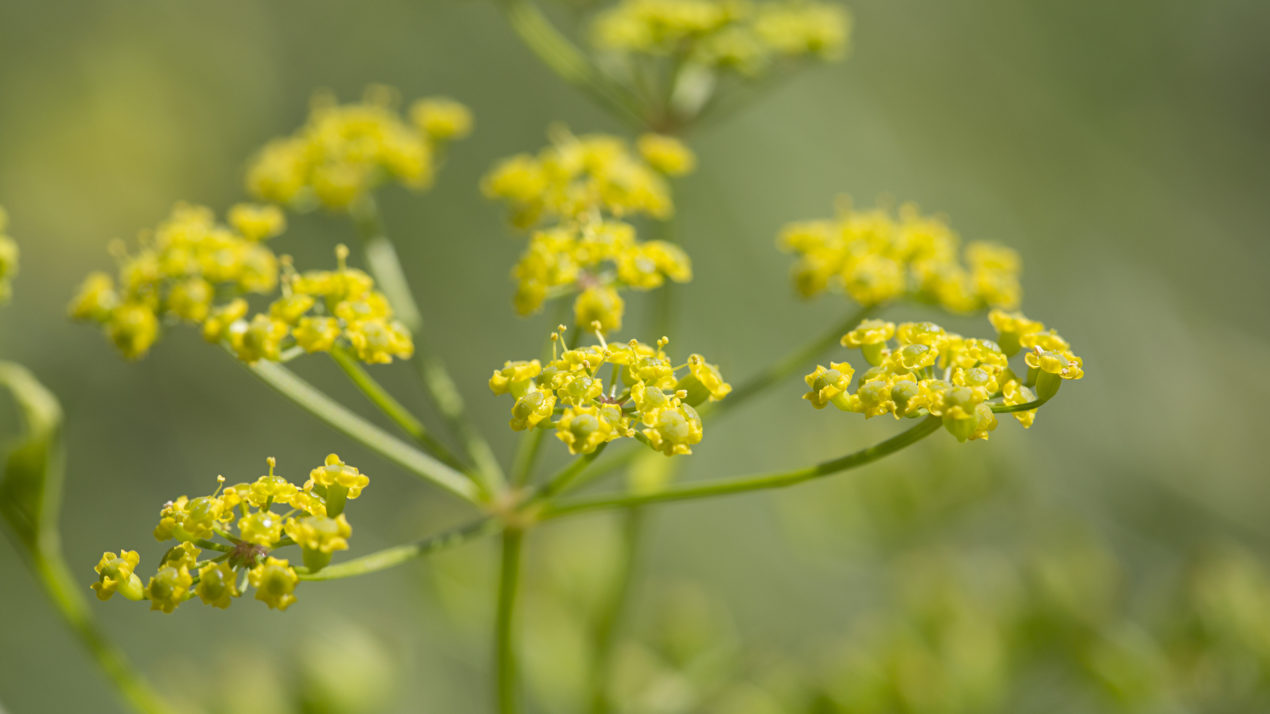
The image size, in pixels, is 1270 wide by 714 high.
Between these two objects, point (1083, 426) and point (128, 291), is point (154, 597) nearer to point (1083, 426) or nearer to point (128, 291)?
point (128, 291)

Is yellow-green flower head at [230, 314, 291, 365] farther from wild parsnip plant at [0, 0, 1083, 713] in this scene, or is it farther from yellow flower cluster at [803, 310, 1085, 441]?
yellow flower cluster at [803, 310, 1085, 441]

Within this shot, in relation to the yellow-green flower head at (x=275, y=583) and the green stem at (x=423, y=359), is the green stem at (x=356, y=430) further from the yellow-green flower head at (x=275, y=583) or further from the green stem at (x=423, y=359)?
the yellow-green flower head at (x=275, y=583)

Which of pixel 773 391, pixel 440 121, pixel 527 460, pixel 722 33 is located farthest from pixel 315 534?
pixel 773 391

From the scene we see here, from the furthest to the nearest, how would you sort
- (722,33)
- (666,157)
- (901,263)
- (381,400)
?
(722,33)
(666,157)
(901,263)
(381,400)

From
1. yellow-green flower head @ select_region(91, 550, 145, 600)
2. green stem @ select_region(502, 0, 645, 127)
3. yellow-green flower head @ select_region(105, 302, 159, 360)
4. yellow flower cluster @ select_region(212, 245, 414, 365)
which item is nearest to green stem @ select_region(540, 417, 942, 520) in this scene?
yellow flower cluster @ select_region(212, 245, 414, 365)

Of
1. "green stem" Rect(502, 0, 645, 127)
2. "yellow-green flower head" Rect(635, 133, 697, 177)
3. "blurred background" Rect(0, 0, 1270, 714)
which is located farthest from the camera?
"blurred background" Rect(0, 0, 1270, 714)

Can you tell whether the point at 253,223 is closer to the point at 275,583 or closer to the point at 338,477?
the point at 338,477
